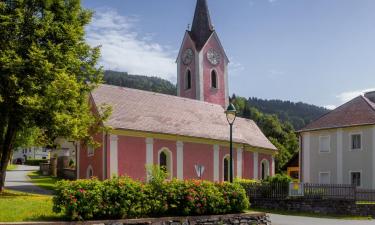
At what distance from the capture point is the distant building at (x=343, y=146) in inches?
1380

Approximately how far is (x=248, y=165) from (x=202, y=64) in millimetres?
13629

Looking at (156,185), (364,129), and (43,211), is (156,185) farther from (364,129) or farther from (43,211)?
(364,129)

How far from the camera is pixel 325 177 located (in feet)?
124

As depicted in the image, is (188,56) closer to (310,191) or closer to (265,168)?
(265,168)

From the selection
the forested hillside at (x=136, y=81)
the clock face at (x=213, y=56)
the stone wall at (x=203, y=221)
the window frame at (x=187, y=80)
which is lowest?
the stone wall at (x=203, y=221)

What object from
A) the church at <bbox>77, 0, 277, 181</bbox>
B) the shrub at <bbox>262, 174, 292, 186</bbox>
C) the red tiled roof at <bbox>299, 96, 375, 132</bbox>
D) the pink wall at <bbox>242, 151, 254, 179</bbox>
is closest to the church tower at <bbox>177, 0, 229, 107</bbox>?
the church at <bbox>77, 0, 277, 181</bbox>

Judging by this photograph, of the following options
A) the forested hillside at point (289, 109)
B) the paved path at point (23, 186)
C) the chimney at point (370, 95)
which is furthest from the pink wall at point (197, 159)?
the forested hillside at point (289, 109)

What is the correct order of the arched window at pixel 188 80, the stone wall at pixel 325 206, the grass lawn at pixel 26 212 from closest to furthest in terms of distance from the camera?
the grass lawn at pixel 26 212
the stone wall at pixel 325 206
the arched window at pixel 188 80

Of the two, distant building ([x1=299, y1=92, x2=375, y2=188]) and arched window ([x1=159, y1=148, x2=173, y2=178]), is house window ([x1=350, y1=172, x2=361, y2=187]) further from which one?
arched window ([x1=159, y1=148, x2=173, y2=178])

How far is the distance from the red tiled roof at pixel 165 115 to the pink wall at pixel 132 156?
1.00m

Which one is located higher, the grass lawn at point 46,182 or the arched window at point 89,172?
the arched window at point 89,172

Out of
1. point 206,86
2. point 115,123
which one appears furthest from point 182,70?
point 115,123

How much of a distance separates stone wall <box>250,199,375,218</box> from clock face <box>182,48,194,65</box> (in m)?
27.8

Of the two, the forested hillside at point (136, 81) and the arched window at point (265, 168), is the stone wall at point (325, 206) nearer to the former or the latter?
the arched window at point (265, 168)
